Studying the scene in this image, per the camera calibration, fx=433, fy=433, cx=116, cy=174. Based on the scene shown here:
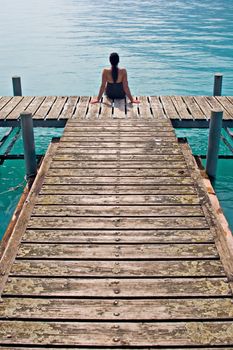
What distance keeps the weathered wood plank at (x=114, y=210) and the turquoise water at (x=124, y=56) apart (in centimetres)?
445

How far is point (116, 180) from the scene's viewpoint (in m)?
7.52

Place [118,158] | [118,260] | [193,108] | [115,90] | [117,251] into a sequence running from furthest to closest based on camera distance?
[115,90] → [193,108] → [118,158] → [117,251] → [118,260]

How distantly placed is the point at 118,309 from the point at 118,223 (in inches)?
69.2

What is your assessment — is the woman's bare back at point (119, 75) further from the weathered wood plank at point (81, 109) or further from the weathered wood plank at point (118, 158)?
the weathered wood plank at point (118, 158)

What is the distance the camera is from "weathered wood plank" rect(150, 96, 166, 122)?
413 inches

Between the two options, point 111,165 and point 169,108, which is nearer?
point 111,165

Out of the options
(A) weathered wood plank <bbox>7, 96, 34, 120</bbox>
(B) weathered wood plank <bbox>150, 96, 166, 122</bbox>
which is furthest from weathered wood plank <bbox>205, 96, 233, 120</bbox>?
(A) weathered wood plank <bbox>7, 96, 34, 120</bbox>

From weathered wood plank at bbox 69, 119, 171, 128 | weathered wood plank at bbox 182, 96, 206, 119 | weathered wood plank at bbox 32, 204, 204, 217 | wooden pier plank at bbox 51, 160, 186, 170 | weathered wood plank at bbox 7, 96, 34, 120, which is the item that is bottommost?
weathered wood plank at bbox 32, 204, 204, 217

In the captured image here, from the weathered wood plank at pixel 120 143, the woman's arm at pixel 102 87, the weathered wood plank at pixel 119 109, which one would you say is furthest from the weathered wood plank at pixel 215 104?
the woman's arm at pixel 102 87

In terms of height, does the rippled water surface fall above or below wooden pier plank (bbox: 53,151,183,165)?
below

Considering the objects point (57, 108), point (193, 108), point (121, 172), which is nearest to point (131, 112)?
point (193, 108)

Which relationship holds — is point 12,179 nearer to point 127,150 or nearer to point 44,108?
point 44,108

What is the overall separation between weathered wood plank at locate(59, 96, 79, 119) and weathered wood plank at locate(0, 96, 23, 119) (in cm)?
135

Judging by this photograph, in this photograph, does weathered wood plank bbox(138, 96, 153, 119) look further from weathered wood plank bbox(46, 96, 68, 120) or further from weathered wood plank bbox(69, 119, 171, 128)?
weathered wood plank bbox(46, 96, 68, 120)
